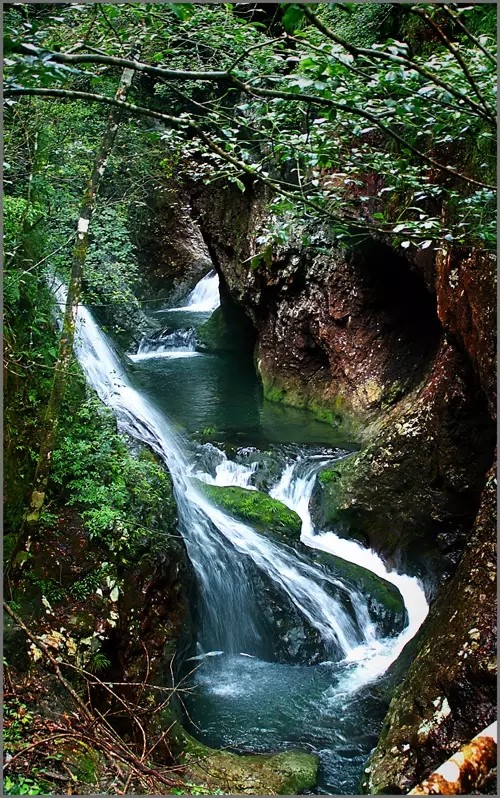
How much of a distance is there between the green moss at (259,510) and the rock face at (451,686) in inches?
139

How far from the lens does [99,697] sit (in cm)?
515

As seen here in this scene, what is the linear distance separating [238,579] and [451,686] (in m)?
3.70

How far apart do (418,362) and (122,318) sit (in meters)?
7.49

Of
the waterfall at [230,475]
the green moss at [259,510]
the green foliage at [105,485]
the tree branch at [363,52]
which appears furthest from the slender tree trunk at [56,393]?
the waterfall at [230,475]

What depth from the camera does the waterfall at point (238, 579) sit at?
7.87 m

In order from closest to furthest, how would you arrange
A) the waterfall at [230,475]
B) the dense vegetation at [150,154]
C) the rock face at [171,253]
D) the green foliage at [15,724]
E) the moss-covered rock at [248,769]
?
the dense vegetation at [150,154] → the green foliage at [15,724] → the moss-covered rock at [248,769] → the waterfall at [230,475] → the rock face at [171,253]

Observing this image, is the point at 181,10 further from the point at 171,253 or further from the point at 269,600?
the point at 171,253

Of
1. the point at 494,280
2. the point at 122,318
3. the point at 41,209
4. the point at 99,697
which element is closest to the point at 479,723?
the point at 99,697

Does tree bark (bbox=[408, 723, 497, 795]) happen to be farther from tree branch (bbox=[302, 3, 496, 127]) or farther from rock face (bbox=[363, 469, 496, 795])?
tree branch (bbox=[302, 3, 496, 127])

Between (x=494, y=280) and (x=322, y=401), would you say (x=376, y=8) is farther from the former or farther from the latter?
(x=322, y=401)

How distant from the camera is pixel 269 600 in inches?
317

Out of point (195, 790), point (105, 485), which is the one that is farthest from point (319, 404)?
point (195, 790)

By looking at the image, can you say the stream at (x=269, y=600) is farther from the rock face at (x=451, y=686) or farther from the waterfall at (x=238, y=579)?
the rock face at (x=451, y=686)

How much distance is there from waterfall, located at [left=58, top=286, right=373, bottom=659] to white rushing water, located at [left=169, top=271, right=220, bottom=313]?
13206 mm
